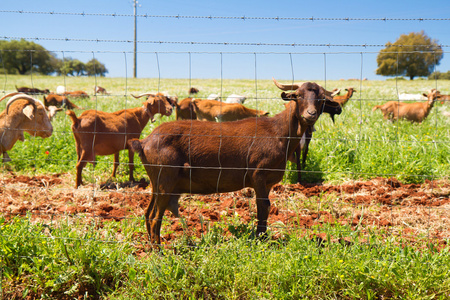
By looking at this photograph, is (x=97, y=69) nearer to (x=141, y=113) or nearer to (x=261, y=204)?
(x=141, y=113)

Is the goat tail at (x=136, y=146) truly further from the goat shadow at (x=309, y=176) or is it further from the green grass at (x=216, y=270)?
the goat shadow at (x=309, y=176)

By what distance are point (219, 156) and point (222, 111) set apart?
663 centimetres

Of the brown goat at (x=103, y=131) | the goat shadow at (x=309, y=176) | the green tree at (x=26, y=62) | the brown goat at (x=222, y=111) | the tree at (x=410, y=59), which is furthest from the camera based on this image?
the green tree at (x=26, y=62)

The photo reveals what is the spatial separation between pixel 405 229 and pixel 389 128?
570 centimetres

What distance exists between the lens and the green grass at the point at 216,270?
10.4 ft

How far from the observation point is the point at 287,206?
218 inches

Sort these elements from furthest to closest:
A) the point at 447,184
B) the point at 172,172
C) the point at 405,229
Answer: the point at 447,184 → the point at 405,229 → the point at 172,172

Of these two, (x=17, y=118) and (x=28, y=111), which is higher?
(x=28, y=111)

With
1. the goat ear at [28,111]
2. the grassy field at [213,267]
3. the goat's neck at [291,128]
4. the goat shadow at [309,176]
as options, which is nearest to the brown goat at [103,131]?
the goat ear at [28,111]

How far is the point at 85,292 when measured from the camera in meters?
3.42

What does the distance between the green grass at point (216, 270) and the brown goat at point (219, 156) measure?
644 mm

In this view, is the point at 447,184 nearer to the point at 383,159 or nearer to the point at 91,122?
the point at 383,159

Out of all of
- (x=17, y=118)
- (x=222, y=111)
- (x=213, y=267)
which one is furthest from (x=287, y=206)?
(x=222, y=111)

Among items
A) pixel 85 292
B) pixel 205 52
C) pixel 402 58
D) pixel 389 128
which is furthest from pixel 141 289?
pixel 402 58
